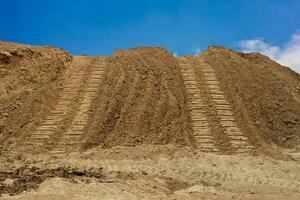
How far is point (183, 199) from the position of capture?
946cm

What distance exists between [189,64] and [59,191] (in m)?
11.3

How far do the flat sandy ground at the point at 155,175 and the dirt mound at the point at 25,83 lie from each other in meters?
2.66

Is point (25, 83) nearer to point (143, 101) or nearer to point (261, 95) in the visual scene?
point (143, 101)

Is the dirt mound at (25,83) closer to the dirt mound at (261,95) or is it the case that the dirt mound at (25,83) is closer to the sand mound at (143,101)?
the sand mound at (143,101)

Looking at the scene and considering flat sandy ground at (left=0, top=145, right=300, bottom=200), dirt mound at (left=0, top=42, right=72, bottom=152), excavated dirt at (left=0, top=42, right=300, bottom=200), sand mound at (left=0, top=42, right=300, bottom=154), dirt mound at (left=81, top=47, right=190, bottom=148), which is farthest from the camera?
dirt mound at (left=0, top=42, right=72, bottom=152)

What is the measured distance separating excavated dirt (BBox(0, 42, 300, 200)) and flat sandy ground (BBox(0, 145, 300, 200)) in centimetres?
3

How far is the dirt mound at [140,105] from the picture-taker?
593 inches

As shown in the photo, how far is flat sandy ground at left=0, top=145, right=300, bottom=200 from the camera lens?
10133 mm

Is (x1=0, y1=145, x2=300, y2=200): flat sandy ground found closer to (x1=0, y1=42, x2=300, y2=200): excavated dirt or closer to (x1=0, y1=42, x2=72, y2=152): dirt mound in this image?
(x1=0, y1=42, x2=300, y2=200): excavated dirt

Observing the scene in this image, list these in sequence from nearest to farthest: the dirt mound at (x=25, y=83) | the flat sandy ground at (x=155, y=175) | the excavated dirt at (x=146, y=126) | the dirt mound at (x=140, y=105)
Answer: the flat sandy ground at (x=155, y=175), the excavated dirt at (x=146, y=126), the dirt mound at (x=140, y=105), the dirt mound at (x=25, y=83)

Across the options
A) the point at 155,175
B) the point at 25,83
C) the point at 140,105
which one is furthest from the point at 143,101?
the point at 155,175

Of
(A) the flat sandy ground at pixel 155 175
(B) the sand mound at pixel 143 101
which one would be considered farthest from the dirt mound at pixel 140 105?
(A) the flat sandy ground at pixel 155 175

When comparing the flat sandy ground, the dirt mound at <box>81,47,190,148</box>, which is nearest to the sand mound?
the dirt mound at <box>81,47,190,148</box>

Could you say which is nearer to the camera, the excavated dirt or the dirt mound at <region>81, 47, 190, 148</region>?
the excavated dirt
